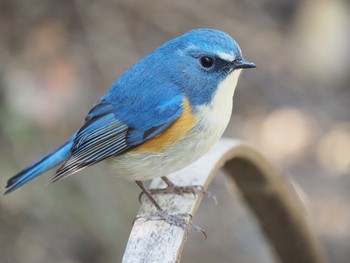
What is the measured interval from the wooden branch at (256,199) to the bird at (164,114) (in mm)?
66

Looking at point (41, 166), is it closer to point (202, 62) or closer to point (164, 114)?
point (164, 114)

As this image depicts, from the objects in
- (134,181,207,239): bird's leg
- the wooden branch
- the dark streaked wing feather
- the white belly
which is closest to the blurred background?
the wooden branch

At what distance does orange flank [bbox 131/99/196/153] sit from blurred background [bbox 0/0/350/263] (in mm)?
1700

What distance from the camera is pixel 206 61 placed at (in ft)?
9.20

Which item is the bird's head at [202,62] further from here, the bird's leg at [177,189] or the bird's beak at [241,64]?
the bird's leg at [177,189]

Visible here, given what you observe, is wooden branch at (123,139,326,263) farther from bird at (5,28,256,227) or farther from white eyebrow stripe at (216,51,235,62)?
white eyebrow stripe at (216,51,235,62)

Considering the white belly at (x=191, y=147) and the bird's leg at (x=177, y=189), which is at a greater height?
the white belly at (x=191, y=147)

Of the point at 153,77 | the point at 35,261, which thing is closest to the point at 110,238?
the point at 35,261

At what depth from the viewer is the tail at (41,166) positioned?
9.66 feet

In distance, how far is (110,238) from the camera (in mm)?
4414

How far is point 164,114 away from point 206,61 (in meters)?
0.27

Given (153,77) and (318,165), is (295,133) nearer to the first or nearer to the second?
(318,165)

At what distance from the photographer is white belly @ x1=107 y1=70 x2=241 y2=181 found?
8.75 feet

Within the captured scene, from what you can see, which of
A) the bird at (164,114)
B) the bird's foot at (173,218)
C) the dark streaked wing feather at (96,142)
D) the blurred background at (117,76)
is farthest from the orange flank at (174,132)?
the blurred background at (117,76)
